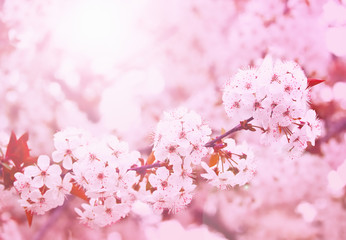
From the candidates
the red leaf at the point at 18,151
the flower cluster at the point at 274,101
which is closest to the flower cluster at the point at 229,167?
the flower cluster at the point at 274,101

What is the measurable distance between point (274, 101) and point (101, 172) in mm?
536

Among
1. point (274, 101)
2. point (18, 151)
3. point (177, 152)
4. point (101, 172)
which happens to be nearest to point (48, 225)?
point (18, 151)

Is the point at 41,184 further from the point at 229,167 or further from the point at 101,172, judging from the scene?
the point at 229,167

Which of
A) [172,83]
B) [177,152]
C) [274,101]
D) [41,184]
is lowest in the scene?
[41,184]

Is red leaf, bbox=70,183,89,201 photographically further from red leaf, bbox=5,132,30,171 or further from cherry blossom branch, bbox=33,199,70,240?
cherry blossom branch, bbox=33,199,70,240

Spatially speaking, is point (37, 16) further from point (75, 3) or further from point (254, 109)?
point (254, 109)

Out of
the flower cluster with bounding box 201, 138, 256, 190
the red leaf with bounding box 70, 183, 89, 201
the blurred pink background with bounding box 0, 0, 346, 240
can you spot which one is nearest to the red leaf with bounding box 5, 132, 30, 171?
the red leaf with bounding box 70, 183, 89, 201

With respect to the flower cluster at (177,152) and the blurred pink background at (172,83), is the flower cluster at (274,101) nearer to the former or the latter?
the flower cluster at (177,152)

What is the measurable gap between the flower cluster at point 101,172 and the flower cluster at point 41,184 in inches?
1.6

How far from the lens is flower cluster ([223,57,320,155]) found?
940 millimetres

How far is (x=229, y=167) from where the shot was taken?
114 centimetres

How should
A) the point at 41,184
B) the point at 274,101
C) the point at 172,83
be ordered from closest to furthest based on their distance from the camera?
1. the point at 274,101
2. the point at 41,184
3. the point at 172,83

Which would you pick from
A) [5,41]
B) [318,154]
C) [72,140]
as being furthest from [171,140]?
[318,154]

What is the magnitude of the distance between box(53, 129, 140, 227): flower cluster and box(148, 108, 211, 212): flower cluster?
91mm
